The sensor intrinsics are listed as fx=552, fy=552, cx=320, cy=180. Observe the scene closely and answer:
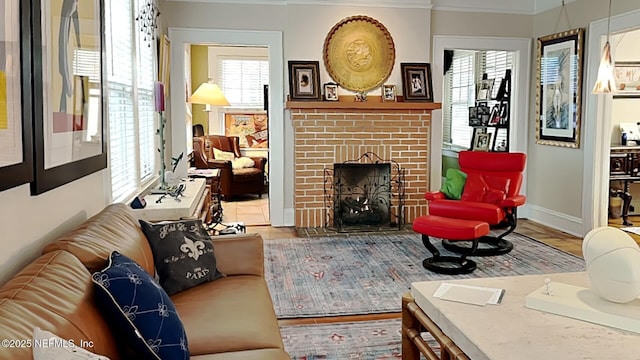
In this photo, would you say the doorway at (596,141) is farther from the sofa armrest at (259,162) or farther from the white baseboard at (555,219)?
the sofa armrest at (259,162)

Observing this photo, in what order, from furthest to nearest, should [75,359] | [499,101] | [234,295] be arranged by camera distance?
[499,101]
[234,295]
[75,359]

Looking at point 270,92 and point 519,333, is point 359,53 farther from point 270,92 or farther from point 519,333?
point 519,333

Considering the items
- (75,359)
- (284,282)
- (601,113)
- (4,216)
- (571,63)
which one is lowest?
(284,282)

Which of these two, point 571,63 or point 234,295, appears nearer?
point 234,295

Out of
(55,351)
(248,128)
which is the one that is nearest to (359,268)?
(55,351)

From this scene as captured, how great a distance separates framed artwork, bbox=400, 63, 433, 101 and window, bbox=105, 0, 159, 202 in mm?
Result: 2778

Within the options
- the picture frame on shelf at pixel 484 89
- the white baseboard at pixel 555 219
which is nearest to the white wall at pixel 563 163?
the white baseboard at pixel 555 219

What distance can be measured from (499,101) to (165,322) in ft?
21.4

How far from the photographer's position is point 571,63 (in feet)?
18.9

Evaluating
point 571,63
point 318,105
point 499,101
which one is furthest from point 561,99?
point 318,105

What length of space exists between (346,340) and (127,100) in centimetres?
227

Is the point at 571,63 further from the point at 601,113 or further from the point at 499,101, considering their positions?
the point at 499,101

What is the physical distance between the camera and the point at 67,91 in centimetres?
241

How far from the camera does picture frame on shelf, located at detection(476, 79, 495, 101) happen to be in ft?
25.1
